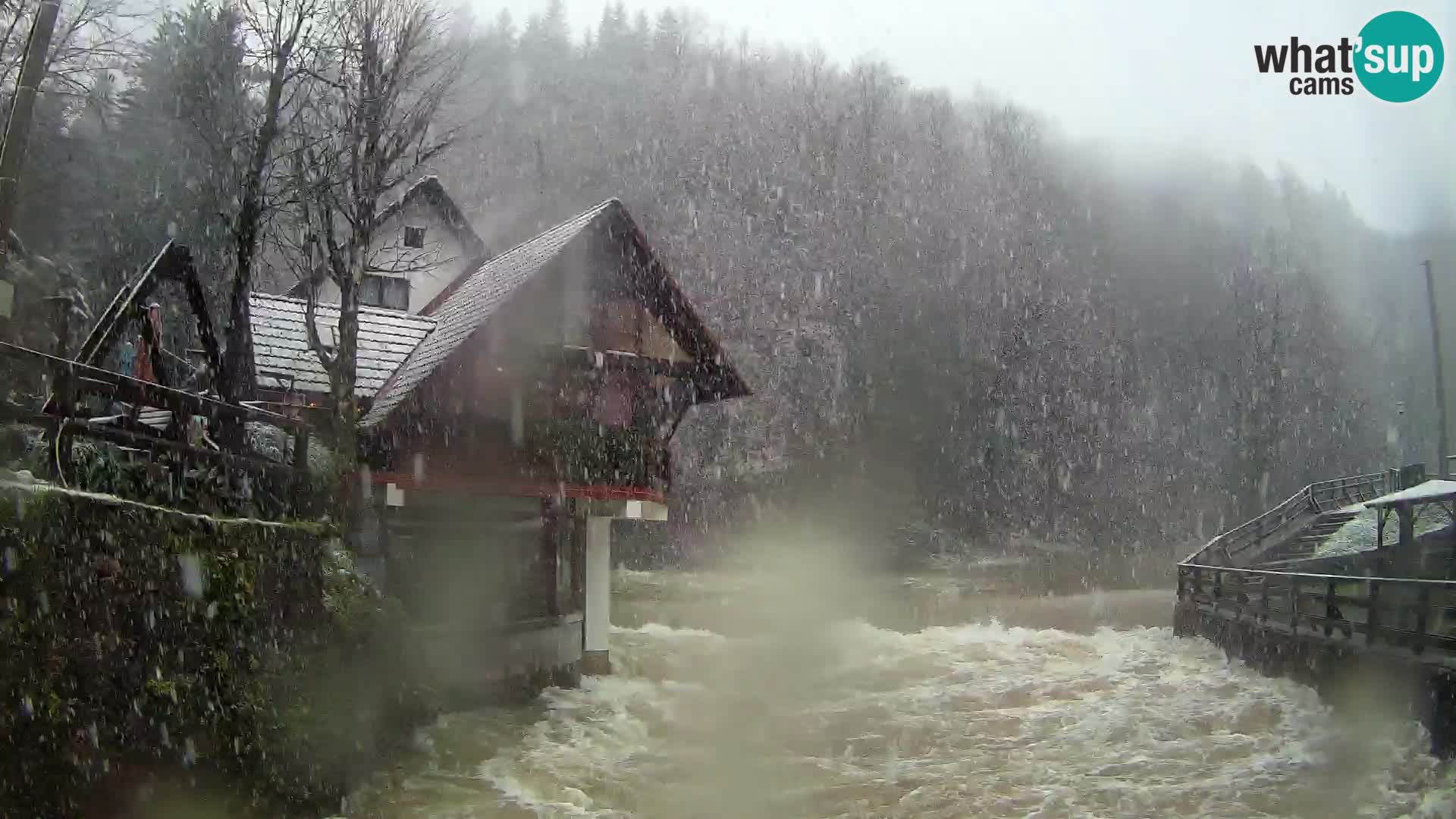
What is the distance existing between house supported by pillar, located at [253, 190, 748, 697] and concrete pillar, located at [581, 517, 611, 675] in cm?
3

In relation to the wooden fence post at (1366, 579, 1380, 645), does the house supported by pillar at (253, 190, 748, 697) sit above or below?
above

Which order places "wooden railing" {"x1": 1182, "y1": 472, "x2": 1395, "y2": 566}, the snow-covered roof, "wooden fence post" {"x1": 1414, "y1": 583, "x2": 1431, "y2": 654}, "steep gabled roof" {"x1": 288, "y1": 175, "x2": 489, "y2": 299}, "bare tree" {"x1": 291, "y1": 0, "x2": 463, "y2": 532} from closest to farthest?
"wooden fence post" {"x1": 1414, "y1": 583, "x2": 1431, "y2": 654} → "bare tree" {"x1": 291, "y1": 0, "x2": 463, "y2": 532} → the snow-covered roof → "steep gabled roof" {"x1": 288, "y1": 175, "x2": 489, "y2": 299} → "wooden railing" {"x1": 1182, "y1": 472, "x2": 1395, "y2": 566}

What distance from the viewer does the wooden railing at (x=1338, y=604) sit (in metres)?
11.9

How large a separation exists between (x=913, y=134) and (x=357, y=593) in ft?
192

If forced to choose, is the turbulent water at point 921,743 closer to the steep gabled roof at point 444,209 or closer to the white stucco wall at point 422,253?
the white stucco wall at point 422,253

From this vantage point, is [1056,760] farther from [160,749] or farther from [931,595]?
[931,595]

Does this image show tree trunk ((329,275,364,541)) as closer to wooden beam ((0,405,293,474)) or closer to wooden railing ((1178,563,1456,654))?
wooden beam ((0,405,293,474))

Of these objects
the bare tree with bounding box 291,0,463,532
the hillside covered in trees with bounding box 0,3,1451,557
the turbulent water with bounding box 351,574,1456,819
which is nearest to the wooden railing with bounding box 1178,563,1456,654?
the turbulent water with bounding box 351,574,1456,819

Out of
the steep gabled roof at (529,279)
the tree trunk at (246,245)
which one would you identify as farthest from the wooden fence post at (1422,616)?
the tree trunk at (246,245)

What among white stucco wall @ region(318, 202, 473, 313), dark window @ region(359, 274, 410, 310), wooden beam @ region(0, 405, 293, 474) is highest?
white stucco wall @ region(318, 202, 473, 313)

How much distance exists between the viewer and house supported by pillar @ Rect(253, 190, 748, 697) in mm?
12820

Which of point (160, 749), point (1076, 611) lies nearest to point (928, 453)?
point (1076, 611)

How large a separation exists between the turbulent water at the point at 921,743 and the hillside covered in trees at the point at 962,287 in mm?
23446

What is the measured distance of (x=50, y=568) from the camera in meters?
5.23
